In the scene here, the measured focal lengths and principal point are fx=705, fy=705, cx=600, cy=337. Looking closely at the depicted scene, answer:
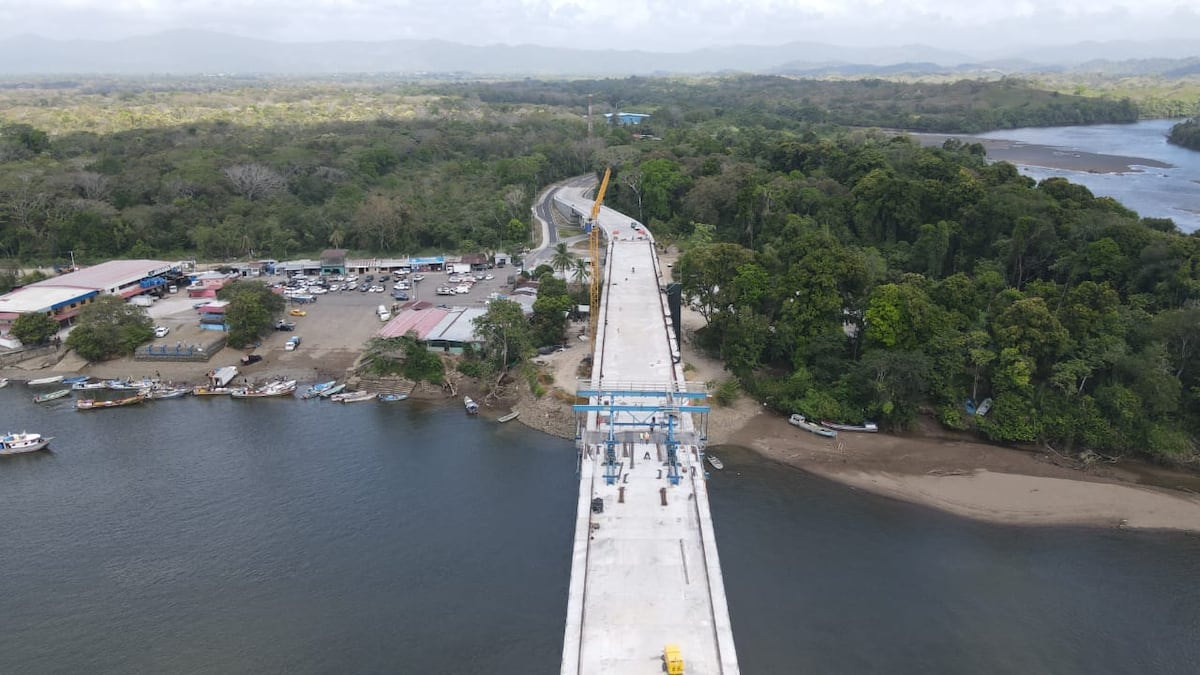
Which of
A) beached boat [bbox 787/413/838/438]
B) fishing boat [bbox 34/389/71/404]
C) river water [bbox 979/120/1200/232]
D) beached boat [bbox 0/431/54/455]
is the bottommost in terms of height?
beached boat [bbox 0/431/54/455]

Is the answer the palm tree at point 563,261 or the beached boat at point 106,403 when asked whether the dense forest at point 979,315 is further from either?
the beached boat at point 106,403

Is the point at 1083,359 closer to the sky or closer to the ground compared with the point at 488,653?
closer to the sky

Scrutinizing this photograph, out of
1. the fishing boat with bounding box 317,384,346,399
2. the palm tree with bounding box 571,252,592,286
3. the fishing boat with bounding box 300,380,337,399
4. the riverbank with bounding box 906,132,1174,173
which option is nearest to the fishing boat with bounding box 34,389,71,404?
the fishing boat with bounding box 300,380,337,399

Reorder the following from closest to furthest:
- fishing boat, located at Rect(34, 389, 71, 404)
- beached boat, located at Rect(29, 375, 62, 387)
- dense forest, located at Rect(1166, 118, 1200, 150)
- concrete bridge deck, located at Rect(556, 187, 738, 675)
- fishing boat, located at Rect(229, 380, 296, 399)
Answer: concrete bridge deck, located at Rect(556, 187, 738, 675) < fishing boat, located at Rect(34, 389, 71, 404) < fishing boat, located at Rect(229, 380, 296, 399) < beached boat, located at Rect(29, 375, 62, 387) < dense forest, located at Rect(1166, 118, 1200, 150)

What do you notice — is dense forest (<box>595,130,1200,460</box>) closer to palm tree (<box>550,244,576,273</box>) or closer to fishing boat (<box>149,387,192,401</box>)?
palm tree (<box>550,244,576,273</box>)

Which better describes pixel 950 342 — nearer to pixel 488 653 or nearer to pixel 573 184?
pixel 488 653

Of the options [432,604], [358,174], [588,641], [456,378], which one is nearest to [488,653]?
[432,604]

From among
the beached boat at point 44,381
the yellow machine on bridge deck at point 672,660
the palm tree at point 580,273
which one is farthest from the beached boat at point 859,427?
the beached boat at point 44,381
